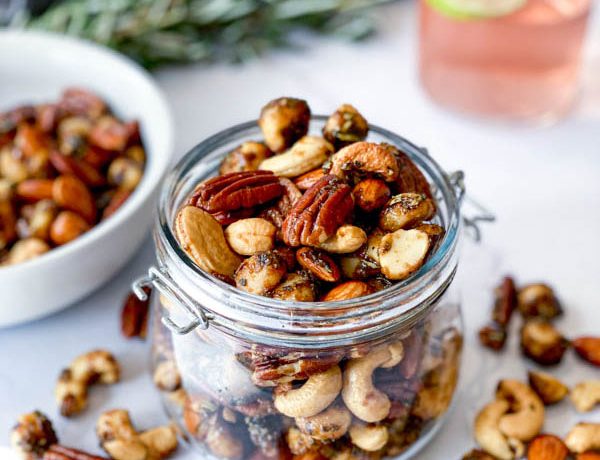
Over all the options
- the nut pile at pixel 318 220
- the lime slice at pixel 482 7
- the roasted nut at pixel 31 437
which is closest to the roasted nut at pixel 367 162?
the nut pile at pixel 318 220

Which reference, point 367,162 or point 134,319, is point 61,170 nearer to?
point 134,319

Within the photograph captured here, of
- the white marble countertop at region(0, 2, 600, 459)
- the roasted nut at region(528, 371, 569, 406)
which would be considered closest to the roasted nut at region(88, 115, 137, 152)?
the white marble countertop at region(0, 2, 600, 459)

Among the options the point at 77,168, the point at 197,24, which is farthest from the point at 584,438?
the point at 197,24

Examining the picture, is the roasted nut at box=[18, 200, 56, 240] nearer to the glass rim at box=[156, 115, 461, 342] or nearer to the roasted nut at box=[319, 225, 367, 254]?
the glass rim at box=[156, 115, 461, 342]

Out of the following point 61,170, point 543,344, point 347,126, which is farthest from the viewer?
point 61,170

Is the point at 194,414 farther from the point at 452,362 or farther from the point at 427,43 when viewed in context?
the point at 427,43

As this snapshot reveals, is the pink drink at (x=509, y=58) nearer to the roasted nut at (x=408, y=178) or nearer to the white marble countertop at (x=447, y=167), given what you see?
the white marble countertop at (x=447, y=167)
